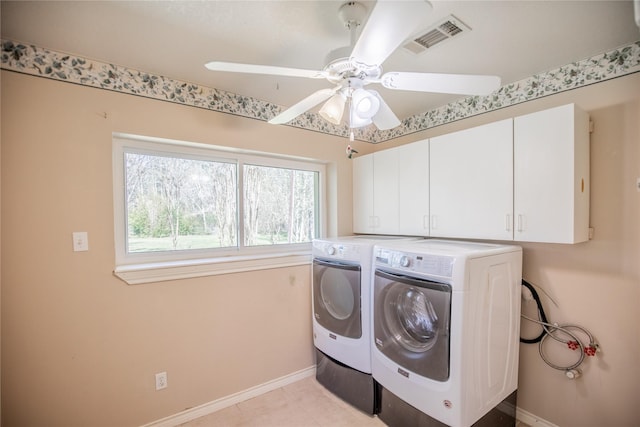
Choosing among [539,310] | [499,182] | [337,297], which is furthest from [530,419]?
[499,182]

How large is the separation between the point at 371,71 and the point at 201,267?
166 cm

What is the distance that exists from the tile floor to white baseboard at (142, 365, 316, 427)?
30 millimetres

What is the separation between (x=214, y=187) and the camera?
230 centimetres

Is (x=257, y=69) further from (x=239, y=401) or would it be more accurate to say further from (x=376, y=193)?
(x=239, y=401)

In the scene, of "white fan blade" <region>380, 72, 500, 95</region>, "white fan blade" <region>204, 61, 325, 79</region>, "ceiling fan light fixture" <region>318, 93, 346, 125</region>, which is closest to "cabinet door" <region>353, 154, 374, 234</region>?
"ceiling fan light fixture" <region>318, 93, 346, 125</region>

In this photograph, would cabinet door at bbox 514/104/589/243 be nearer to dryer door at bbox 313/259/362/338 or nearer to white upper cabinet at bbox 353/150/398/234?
white upper cabinet at bbox 353/150/398/234

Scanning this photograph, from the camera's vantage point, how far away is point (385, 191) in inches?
97.6

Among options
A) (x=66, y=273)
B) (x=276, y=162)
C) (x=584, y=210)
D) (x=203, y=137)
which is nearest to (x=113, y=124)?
(x=203, y=137)

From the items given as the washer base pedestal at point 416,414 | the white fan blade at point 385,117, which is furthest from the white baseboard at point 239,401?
the white fan blade at point 385,117

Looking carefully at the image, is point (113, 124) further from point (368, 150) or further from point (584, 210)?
point (584, 210)

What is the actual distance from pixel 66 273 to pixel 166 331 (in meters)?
0.67

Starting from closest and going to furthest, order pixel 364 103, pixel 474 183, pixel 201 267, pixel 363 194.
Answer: pixel 364 103
pixel 474 183
pixel 201 267
pixel 363 194

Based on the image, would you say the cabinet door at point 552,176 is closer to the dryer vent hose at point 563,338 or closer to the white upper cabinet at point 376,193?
the dryer vent hose at point 563,338

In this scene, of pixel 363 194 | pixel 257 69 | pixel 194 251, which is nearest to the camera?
pixel 257 69
